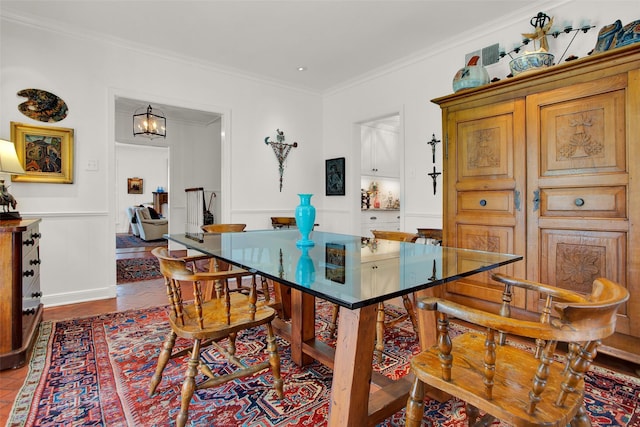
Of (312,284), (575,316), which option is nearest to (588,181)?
(575,316)

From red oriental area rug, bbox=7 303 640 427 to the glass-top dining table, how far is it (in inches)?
8.5

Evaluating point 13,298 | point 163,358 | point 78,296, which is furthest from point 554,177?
point 78,296

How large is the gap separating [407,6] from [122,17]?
279 cm

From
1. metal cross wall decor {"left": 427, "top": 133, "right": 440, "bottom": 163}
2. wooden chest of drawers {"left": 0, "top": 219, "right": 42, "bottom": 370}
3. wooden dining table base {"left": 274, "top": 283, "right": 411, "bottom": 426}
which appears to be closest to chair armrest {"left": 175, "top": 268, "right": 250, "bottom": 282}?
wooden dining table base {"left": 274, "top": 283, "right": 411, "bottom": 426}

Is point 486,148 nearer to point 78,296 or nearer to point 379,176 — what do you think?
point 379,176

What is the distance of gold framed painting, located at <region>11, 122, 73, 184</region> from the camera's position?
10.6ft

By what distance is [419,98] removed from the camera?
4043 mm

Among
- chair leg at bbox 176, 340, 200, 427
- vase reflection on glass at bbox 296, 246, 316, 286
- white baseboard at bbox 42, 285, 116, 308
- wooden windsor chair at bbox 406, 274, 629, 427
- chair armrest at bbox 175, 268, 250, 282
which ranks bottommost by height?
white baseboard at bbox 42, 285, 116, 308

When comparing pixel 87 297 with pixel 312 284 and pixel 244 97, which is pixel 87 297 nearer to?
pixel 244 97

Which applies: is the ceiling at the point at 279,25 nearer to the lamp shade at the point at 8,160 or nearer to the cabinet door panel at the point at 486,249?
the lamp shade at the point at 8,160

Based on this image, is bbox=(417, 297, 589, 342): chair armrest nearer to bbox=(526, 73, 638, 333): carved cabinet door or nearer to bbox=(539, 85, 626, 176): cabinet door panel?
bbox=(526, 73, 638, 333): carved cabinet door

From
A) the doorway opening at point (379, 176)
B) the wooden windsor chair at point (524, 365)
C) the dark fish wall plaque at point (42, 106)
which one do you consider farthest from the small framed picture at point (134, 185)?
the wooden windsor chair at point (524, 365)

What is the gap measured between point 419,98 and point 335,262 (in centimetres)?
313

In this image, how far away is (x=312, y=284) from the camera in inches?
47.2
